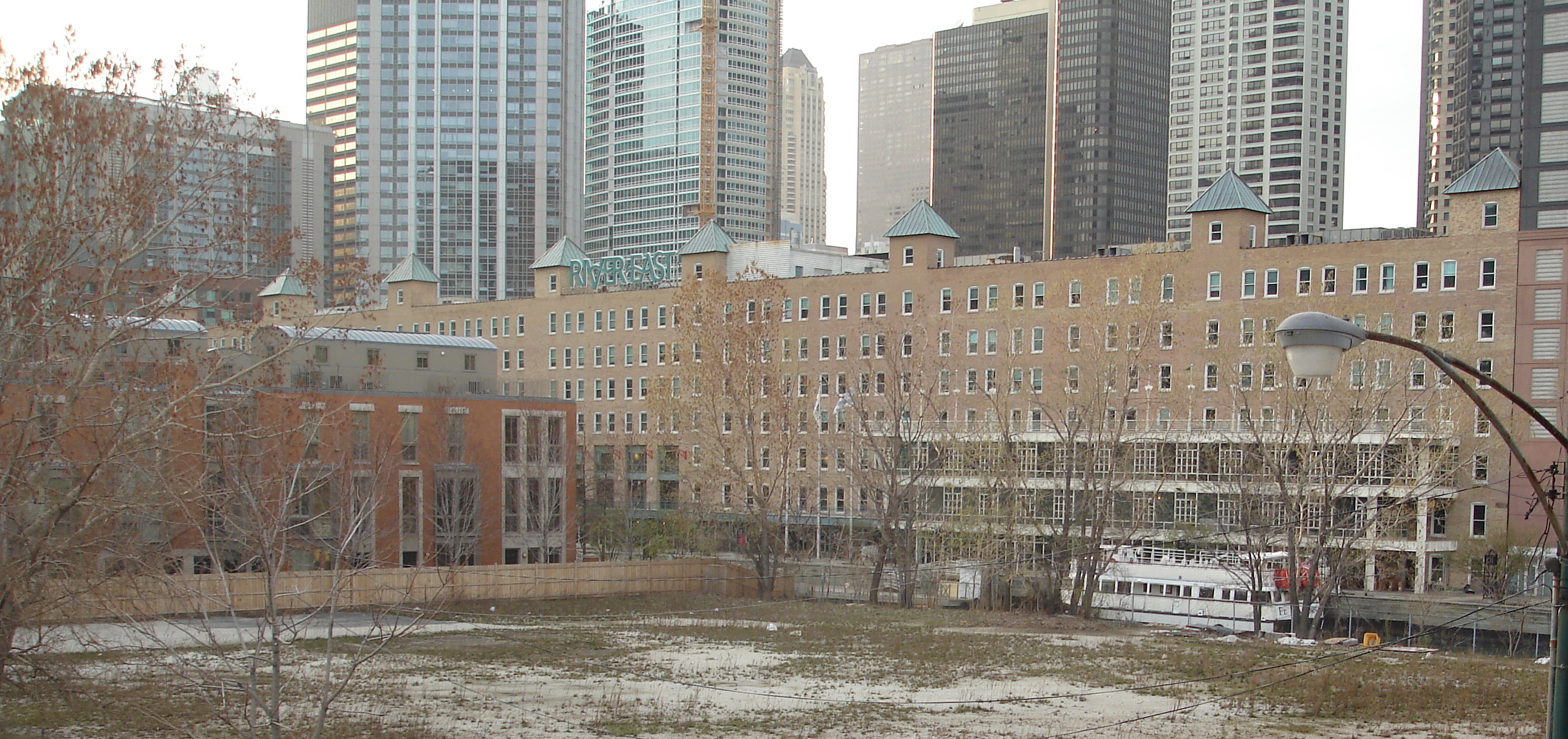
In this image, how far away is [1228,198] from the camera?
275 ft

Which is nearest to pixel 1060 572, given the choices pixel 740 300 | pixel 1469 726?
pixel 740 300

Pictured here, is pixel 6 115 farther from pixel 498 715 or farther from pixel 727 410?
pixel 727 410

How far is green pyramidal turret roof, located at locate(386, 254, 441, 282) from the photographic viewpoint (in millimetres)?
130250

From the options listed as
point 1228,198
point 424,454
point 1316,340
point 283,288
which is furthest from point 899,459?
point 283,288

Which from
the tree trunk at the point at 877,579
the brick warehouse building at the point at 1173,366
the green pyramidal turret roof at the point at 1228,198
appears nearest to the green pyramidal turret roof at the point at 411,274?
the brick warehouse building at the point at 1173,366

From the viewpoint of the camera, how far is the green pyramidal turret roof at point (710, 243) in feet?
351

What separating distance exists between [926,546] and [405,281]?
2830 inches

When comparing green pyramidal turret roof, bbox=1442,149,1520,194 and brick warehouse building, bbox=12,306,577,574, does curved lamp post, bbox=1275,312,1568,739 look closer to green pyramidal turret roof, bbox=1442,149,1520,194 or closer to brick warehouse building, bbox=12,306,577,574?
brick warehouse building, bbox=12,306,577,574

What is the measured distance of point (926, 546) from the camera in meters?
75.0

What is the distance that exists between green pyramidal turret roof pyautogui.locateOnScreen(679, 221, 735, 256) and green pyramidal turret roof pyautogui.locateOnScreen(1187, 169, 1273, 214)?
3654 centimetres

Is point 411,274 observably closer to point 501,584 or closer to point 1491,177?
point 501,584

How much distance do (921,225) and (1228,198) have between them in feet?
72.9

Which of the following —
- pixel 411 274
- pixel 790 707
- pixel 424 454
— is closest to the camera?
pixel 790 707

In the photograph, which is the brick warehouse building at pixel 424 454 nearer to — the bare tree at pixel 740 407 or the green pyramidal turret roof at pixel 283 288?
the bare tree at pixel 740 407
